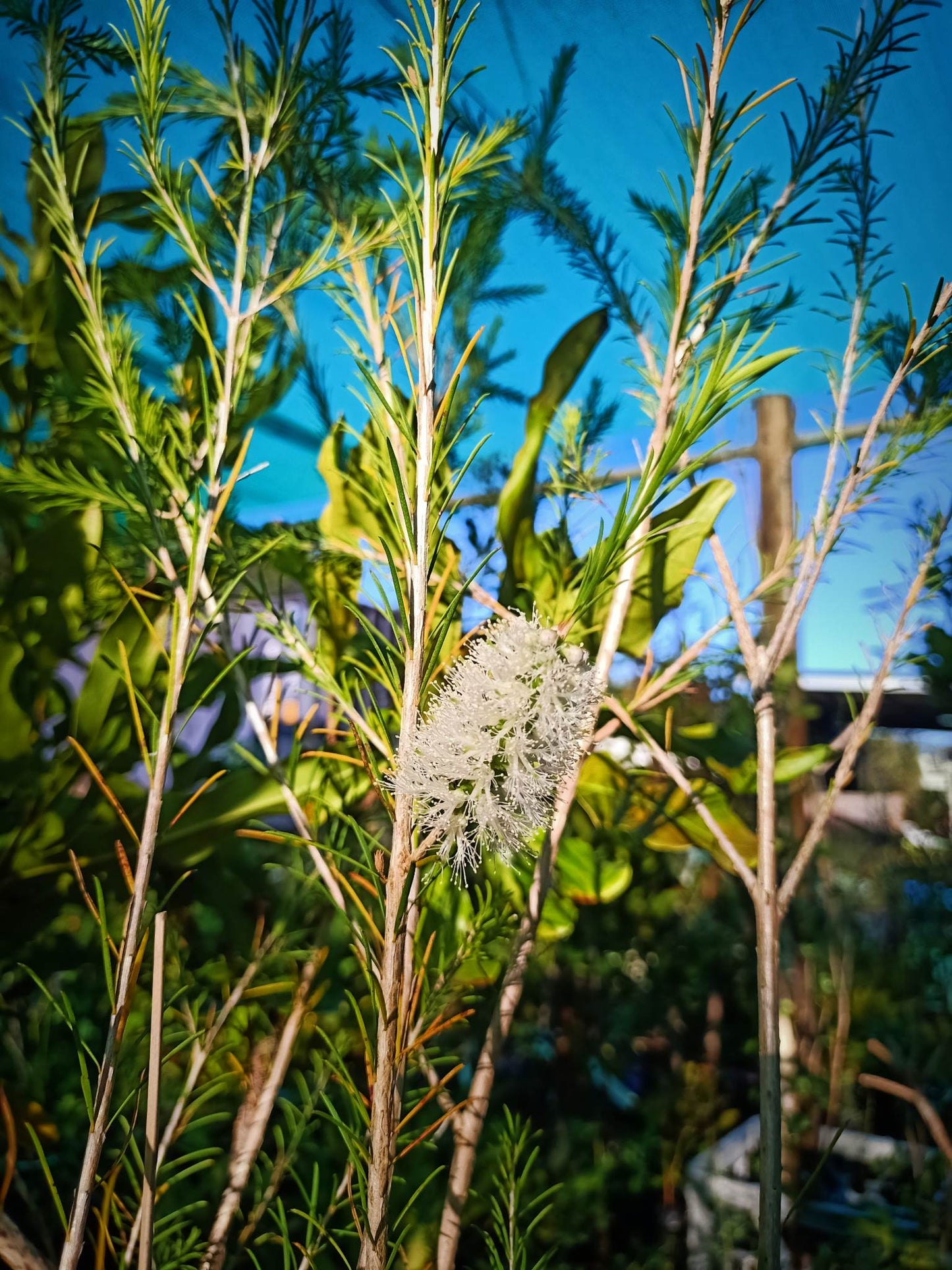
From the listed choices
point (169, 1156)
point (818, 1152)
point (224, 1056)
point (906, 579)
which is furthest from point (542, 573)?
point (818, 1152)

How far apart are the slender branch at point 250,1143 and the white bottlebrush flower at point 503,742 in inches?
7.8

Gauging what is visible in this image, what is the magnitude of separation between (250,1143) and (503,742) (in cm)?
→ 28

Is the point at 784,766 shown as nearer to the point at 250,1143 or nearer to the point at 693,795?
the point at 693,795

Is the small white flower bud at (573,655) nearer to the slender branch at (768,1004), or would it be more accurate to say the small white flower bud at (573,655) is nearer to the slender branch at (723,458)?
the slender branch at (723,458)

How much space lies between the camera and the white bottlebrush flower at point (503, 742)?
18cm

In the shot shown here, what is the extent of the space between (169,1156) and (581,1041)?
0.39 meters

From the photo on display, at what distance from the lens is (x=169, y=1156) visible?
612 millimetres

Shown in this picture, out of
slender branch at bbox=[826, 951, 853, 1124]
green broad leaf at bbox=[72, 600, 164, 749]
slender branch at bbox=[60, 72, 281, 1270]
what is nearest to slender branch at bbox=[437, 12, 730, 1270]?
slender branch at bbox=[60, 72, 281, 1270]

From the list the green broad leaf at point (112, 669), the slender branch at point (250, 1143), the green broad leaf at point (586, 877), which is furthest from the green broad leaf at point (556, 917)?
the green broad leaf at point (112, 669)

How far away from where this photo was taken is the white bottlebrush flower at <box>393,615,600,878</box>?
0.18 m

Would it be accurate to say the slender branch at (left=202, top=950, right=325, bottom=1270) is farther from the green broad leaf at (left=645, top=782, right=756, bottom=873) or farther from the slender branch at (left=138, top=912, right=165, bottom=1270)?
the green broad leaf at (left=645, top=782, right=756, bottom=873)

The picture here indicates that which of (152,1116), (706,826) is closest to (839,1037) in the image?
(706,826)

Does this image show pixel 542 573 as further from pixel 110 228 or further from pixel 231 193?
pixel 110 228

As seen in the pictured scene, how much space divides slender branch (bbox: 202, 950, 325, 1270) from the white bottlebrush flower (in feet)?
0.65
